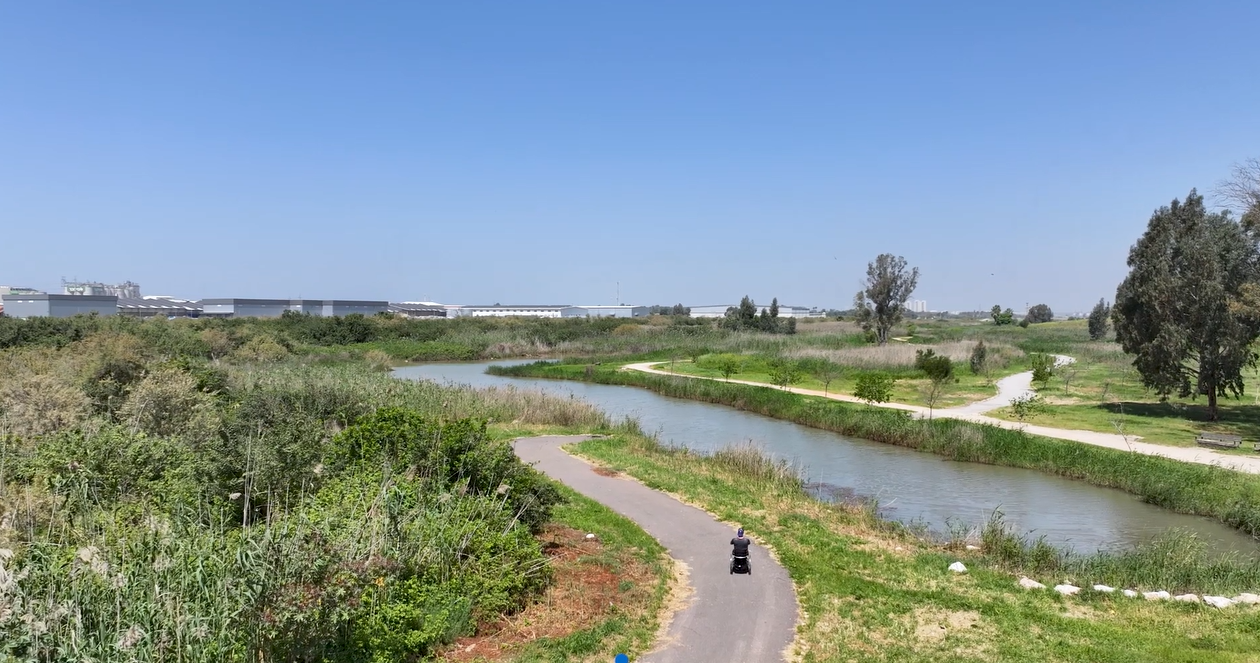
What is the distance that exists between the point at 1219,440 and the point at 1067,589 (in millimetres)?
17143

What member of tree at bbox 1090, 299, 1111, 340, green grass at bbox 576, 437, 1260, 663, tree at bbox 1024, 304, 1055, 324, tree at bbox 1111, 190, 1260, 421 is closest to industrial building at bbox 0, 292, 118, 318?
green grass at bbox 576, 437, 1260, 663

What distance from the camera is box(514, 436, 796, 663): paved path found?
303 inches

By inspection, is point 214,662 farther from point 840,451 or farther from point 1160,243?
point 1160,243

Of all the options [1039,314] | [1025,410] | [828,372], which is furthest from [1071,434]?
[1039,314]

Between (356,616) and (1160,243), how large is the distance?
36.6 metres

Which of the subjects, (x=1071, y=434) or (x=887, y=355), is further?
(x=887, y=355)

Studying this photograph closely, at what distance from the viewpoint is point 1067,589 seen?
9.98 meters

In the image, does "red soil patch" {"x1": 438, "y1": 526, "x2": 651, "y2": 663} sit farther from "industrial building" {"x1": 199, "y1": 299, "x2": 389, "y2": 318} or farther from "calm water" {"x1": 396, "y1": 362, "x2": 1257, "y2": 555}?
"industrial building" {"x1": 199, "y1": 299, "x2": 389, "y2": 318}

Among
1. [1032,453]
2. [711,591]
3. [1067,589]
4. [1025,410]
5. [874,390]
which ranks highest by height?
[874,390]

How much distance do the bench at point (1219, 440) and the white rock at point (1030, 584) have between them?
16.8 metres

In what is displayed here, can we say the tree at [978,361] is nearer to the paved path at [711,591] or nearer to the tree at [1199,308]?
the tree at [1199,308]

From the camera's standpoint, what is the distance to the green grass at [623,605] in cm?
749

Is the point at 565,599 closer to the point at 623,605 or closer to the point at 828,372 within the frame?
the point at 623,605

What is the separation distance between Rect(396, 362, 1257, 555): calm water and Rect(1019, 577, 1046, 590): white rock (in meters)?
5.10
